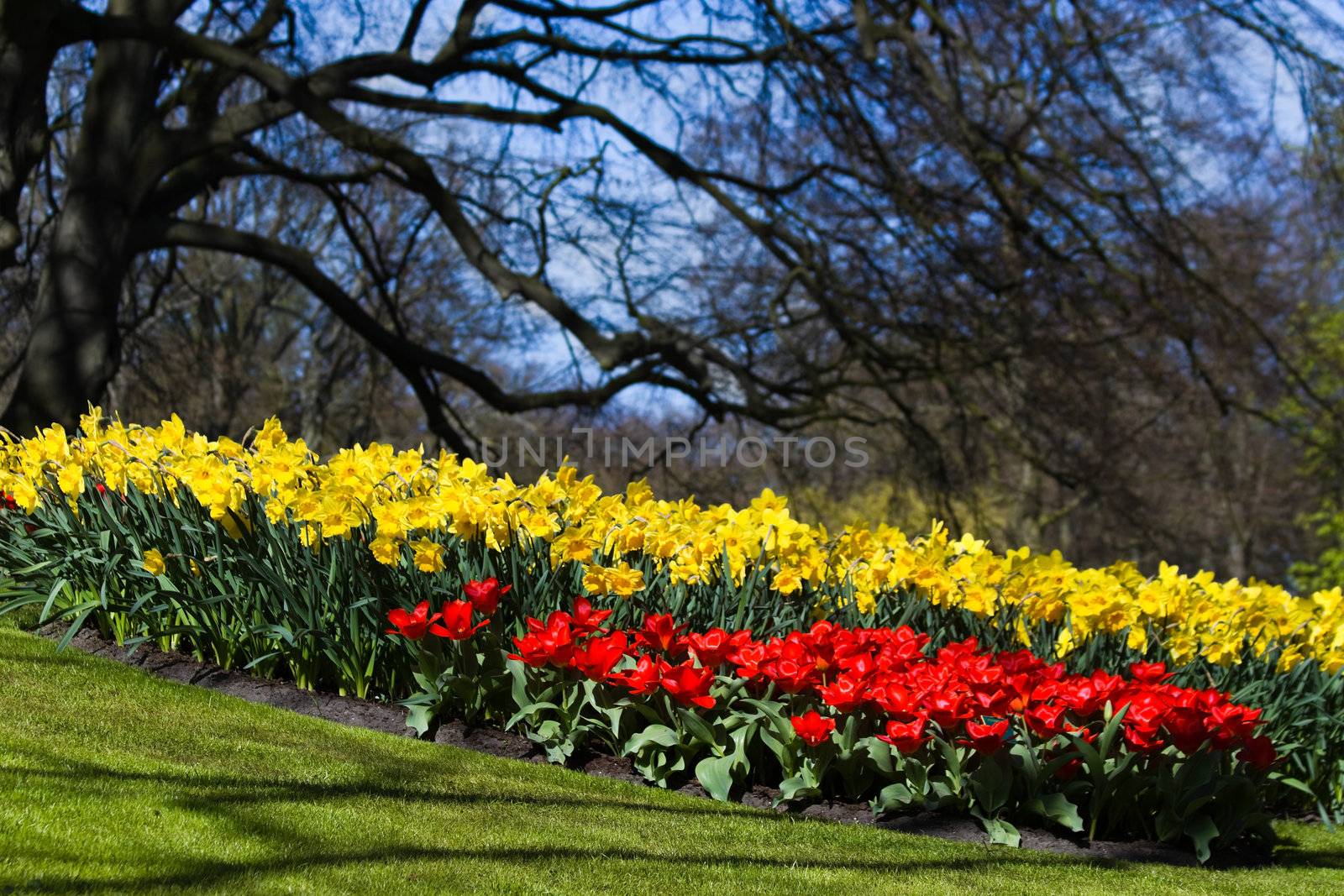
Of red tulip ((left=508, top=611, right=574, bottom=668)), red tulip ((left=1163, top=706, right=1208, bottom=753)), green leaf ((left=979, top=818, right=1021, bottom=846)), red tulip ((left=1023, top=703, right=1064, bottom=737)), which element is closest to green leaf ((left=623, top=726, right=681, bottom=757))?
red tulip ((left=508, top=611, right=574, bottom=668))

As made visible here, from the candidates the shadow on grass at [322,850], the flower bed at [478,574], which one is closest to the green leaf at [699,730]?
the flower bed at [478,574]

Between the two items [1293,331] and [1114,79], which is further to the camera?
[1293,331]

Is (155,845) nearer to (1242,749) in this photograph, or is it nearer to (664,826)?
(664,826)

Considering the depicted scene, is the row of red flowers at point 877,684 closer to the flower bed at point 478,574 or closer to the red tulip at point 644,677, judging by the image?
the red tulip at point 644,677

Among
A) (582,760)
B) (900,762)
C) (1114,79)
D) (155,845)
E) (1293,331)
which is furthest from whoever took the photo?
(1293,331)

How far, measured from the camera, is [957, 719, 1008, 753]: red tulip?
12.6 ft

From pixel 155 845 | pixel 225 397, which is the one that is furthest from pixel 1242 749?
pixel 225 397

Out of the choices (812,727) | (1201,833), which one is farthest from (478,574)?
(1201,833)

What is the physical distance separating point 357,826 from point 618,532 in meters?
1.92

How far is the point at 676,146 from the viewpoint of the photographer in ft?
34.7

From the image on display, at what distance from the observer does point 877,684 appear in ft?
13.6

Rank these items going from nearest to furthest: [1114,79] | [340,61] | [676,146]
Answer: [1114,79] → [340,61] → [676,146]

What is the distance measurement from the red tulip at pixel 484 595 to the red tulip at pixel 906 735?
1.34 meters

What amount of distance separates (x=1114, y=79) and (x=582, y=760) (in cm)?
528
